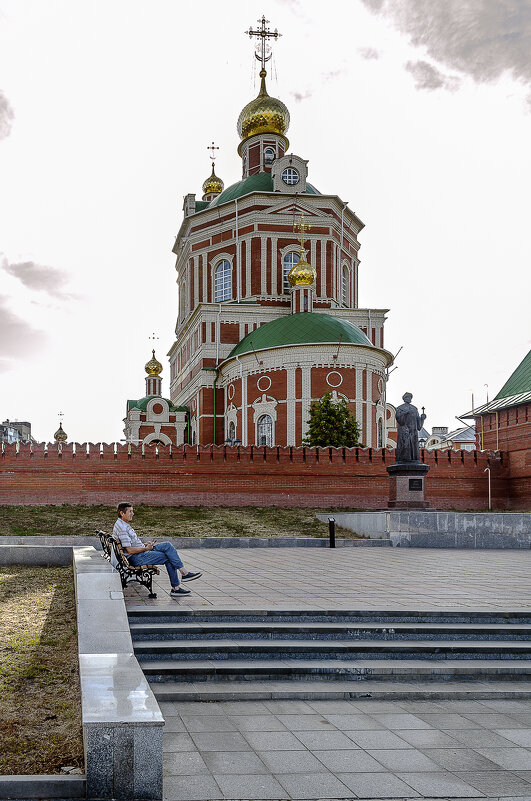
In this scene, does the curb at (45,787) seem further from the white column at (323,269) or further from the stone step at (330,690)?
the white column at (323,269)

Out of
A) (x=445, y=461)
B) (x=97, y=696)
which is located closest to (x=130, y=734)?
(x=97, y=696)

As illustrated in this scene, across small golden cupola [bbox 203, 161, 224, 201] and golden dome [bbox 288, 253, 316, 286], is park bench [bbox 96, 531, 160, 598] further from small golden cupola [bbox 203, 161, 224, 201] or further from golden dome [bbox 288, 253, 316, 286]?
small golden cupola [bbox 203, 161, 224, 201]

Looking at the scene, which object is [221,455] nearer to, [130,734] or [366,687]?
[366,687]

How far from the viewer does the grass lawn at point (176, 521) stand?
1986 cm

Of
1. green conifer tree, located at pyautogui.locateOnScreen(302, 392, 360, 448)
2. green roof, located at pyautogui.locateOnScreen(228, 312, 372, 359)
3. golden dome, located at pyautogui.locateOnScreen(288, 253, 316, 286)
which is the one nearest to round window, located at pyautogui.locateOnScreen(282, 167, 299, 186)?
golden dome, located at pyautogui.locateOnScreen(288, 253, 316, 286)

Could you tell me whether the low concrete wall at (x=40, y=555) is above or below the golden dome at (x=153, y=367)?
below

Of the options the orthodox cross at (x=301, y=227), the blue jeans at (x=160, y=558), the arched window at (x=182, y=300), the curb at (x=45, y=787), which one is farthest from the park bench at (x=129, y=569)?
the arched window at (x=182, y=300)

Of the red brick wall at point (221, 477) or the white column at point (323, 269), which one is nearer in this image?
the red brick wall at point (221, 477)

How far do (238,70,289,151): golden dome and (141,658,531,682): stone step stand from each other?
39620 mm

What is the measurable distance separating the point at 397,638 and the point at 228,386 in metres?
28.5

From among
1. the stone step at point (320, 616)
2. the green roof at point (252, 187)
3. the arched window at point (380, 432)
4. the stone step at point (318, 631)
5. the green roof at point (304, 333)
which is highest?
the green roof at point (252, 187)

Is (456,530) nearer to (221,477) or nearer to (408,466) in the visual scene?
(408,466)

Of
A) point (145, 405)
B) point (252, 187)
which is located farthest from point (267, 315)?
point (145, 405)

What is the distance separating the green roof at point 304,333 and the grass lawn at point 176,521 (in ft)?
31.6
